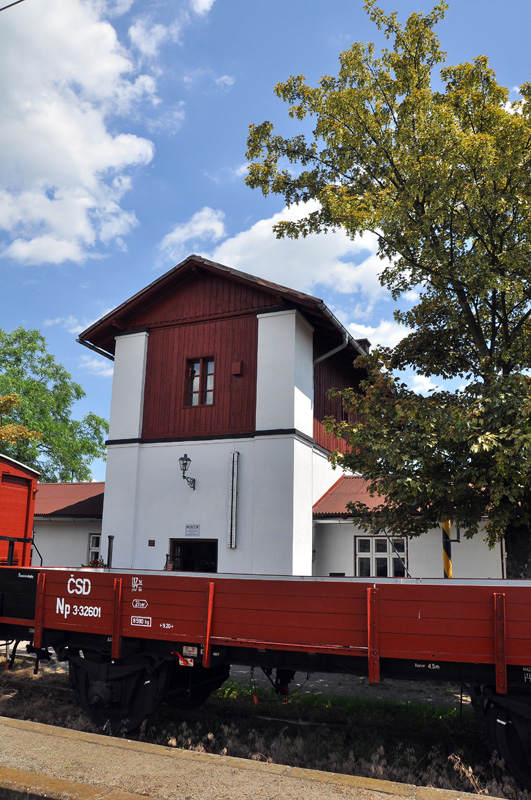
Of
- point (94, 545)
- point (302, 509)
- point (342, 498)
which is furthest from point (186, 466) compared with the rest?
point (94, 545)

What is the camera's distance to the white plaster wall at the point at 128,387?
17.0 meters

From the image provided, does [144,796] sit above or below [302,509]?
below

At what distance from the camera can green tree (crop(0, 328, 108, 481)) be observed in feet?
116

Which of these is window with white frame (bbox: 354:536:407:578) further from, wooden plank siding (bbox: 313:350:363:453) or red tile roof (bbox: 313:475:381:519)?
wooden plank siding (bbox: 313:350:363:453)

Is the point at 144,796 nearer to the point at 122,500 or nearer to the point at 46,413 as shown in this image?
the point at 122,500

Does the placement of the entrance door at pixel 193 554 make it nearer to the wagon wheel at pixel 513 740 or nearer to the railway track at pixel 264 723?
the railway track at pixel 264 723

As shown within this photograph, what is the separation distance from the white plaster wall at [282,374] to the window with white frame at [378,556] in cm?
324

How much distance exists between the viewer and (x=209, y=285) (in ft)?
55.7

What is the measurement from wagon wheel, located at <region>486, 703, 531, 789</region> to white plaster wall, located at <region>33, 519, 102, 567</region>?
49.9 ft

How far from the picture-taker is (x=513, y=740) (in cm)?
610

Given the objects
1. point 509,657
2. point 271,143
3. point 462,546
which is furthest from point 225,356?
point 509,657

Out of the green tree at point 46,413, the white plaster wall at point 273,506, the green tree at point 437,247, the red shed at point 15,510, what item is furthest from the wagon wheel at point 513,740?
the green tree at point 46,413

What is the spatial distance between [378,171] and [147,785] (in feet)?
34.5

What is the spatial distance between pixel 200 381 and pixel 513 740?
11.8 m
